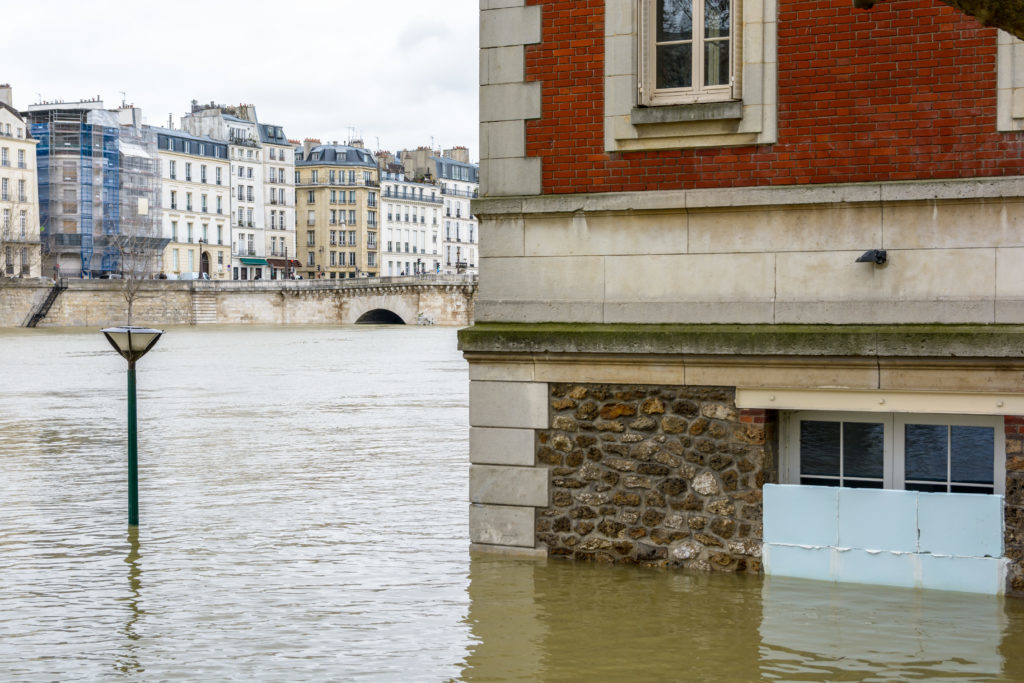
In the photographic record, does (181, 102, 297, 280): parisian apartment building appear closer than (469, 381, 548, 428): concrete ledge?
No

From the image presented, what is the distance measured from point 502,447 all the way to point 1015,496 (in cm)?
339

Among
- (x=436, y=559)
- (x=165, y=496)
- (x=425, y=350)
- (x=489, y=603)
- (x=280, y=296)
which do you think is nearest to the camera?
(x=489, y=603)

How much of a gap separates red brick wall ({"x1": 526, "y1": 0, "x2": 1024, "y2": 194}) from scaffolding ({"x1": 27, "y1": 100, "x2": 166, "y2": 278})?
95058mm

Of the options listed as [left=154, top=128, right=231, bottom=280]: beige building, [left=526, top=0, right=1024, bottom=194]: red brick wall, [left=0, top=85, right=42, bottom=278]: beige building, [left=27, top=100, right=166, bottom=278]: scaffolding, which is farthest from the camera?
[left=154, top=128, right=231, bottom=280]: beige building

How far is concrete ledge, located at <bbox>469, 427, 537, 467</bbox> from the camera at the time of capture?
9633 mm

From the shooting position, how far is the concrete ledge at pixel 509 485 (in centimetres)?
962

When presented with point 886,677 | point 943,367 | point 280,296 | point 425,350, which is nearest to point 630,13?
point 943,367

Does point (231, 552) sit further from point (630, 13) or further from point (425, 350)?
point (425, 350)

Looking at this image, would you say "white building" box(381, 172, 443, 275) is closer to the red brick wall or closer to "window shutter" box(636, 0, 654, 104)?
the red brick wall

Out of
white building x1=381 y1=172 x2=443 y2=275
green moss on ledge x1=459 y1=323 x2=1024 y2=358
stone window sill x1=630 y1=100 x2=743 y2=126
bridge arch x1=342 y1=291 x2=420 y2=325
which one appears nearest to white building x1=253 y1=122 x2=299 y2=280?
white building x1=381 y1=172 x2=443 y2=275

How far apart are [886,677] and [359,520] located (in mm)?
6522

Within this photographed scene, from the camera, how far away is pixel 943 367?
8.49 meters

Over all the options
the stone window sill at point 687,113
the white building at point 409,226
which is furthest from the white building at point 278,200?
the stone window sill at point 687,113

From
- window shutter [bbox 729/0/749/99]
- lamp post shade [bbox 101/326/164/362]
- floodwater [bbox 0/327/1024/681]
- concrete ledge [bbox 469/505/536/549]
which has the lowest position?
floodwater [bbox 0/327/1024/681]
